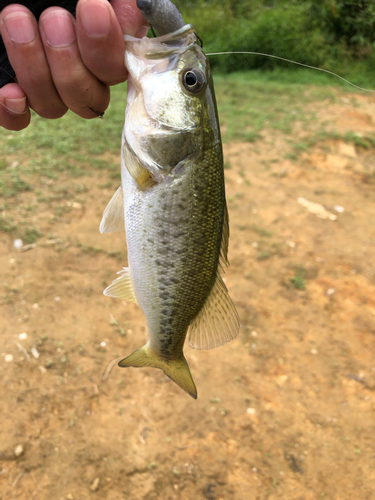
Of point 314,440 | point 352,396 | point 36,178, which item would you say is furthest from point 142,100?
point 36,178

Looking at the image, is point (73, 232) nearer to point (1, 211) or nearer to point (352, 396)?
point (1, 211)

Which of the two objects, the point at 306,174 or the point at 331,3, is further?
the point at 331,3

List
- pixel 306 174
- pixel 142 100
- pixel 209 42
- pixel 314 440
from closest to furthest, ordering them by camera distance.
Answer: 1. pixel 142 100
2. pixel 314 440
3. pixel 306 174
4. pixel 209 42

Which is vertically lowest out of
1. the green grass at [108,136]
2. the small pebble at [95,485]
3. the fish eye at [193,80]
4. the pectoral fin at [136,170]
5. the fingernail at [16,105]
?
the small pebble at [95,485]

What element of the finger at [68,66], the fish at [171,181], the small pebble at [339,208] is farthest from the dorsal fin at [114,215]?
the small pebble at [339,208]

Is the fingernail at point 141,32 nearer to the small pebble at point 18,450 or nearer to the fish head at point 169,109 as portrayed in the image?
the fish head at point 169,109

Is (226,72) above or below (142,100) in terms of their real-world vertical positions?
below

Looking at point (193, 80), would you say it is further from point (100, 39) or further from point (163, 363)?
point (163, 363)

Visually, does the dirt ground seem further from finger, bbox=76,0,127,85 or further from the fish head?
finger, bbox=76,0,127,85
